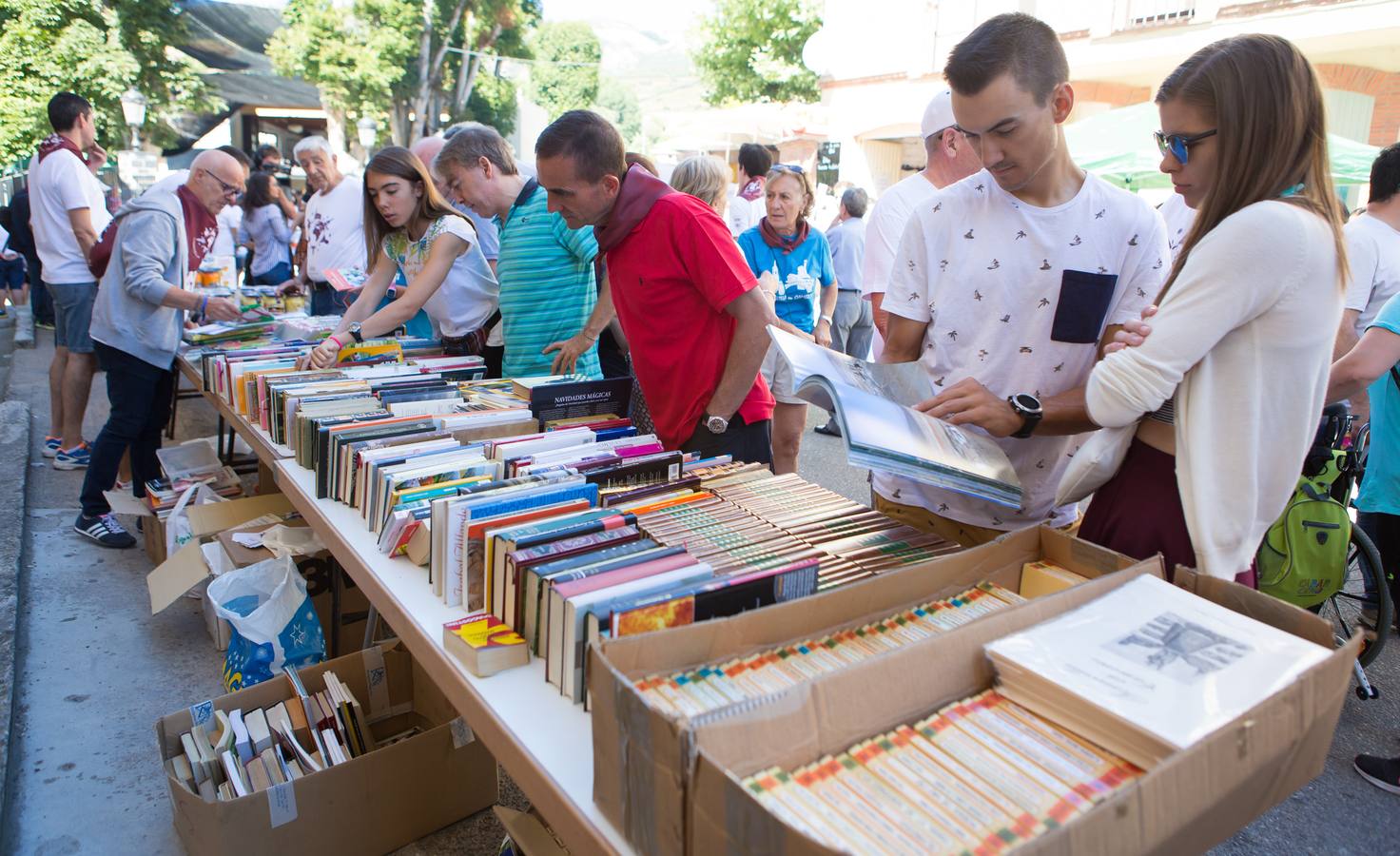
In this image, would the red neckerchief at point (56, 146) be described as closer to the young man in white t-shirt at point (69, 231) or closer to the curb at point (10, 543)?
the young man in white t-shirt at point (69, 231)

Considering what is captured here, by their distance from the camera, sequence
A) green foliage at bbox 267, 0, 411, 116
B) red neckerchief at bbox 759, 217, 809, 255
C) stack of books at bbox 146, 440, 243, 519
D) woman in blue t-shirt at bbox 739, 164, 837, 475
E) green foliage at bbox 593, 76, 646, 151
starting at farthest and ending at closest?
1. green foliage at bbox 593, 76, 646, 151
2. green foliage at bbox 267, 0, 411, 116
3. red neckerchief at bbox 759, 217, 809, 255
4. woman in blue t-shirt at bbox 739, 164, 837, 475
5. stack of books at bbox 146, 440, 243, 519

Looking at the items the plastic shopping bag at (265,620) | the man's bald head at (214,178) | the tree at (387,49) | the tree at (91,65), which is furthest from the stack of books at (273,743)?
the tree at (387,49)

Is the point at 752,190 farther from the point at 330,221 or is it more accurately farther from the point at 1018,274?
the point at 1018,274

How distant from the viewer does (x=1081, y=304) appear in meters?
1.65

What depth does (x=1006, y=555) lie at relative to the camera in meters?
1.38

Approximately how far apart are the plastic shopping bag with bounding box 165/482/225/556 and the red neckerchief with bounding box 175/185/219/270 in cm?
118

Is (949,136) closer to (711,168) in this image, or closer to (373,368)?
(711,168)

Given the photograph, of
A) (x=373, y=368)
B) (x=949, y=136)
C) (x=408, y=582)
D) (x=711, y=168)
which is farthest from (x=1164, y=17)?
(x=408, y=582)

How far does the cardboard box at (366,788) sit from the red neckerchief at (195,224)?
258 centimetres

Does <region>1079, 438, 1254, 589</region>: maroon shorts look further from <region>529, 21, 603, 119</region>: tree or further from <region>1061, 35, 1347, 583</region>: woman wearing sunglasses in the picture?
<region>529, 21, 603, 119</region>: tree

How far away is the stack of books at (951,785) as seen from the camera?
83 centimetres

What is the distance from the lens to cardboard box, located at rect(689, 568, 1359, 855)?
0.75 m

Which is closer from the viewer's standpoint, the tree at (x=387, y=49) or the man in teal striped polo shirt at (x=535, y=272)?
the man in teal striped polo shirt at (x=535, y=272)

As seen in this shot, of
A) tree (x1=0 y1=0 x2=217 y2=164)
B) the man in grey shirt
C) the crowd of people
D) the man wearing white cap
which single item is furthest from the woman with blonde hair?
tree (x1=0 y1=0 x2=217 y2=164)
